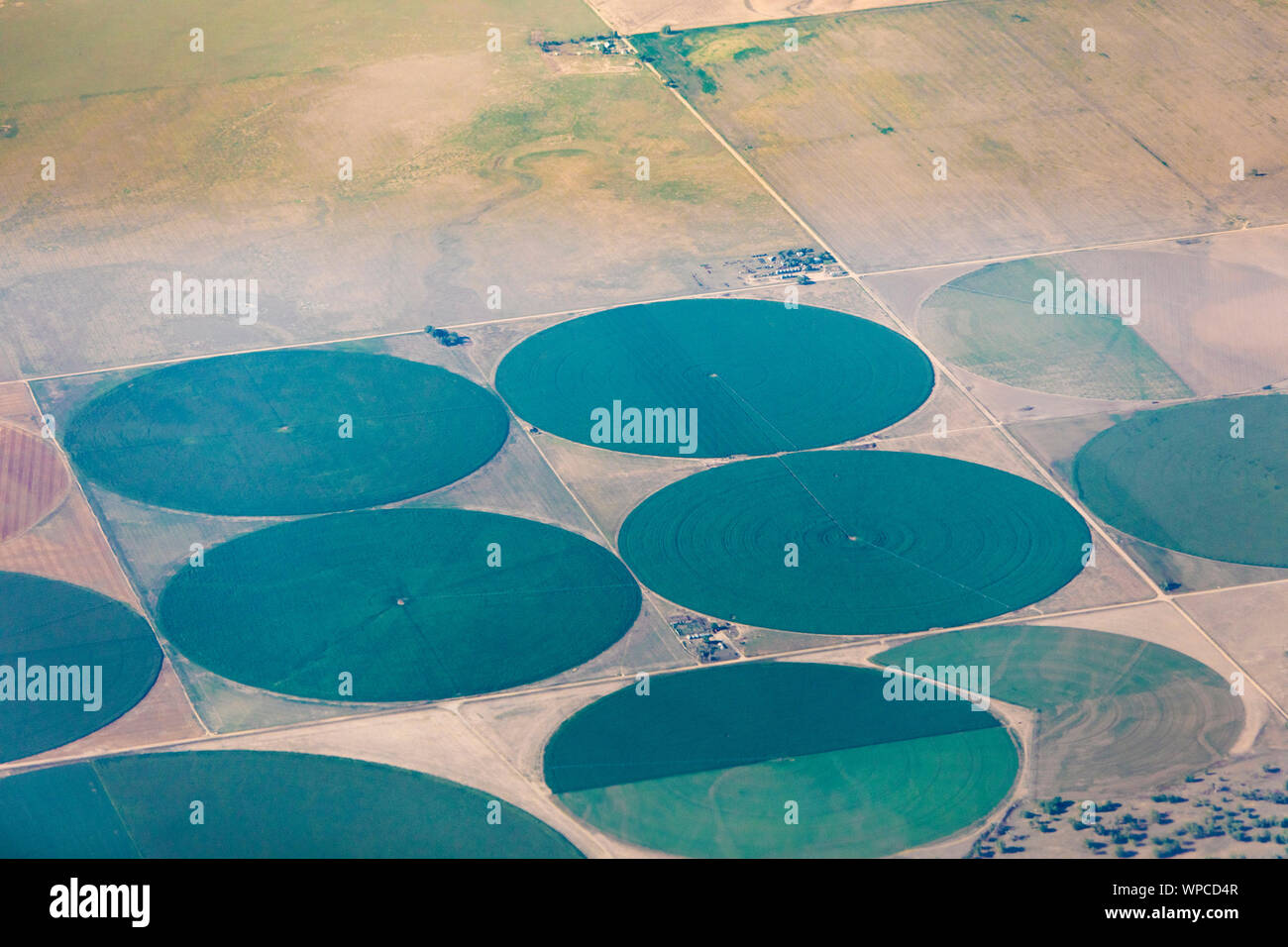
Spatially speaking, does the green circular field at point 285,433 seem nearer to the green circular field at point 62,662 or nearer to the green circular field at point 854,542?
the green circular field at point 62,662

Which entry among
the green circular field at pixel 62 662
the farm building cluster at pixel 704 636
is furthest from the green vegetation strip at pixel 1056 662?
the green circular field at pixel 62 662

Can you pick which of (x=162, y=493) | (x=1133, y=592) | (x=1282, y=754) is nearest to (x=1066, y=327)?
(x=1133, y=592)

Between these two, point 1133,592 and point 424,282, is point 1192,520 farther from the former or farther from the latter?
point 424,282

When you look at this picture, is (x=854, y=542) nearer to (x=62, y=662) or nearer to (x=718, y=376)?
(x=718, y=376)

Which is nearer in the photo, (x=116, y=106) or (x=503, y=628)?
(x=503, y=628)

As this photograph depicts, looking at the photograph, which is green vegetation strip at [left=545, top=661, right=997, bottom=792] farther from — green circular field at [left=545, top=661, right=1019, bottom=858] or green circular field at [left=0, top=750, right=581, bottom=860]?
green circular field at [left=0, top=750, right=581, bottom=860]

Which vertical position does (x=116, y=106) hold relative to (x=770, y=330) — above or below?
above
